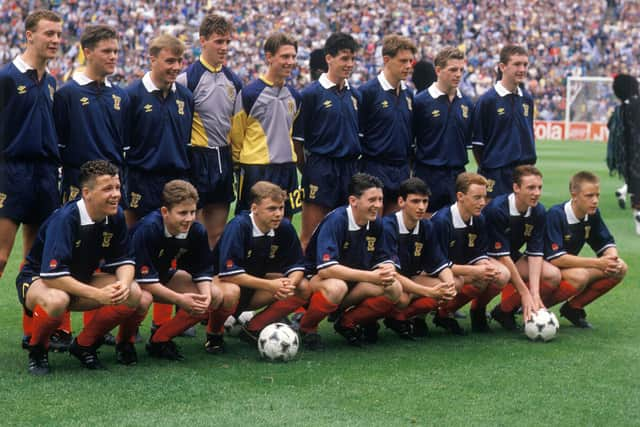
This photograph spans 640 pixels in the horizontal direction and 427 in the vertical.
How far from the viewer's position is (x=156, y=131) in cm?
671

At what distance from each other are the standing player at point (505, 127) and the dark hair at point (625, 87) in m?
6.43

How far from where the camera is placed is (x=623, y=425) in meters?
4.70

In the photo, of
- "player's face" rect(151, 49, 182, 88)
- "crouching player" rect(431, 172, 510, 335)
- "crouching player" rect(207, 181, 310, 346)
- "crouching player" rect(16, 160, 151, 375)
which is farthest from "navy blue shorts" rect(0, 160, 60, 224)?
"crouching player" rect(431, 172, 510, 335)

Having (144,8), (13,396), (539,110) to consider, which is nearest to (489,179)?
(13,396)

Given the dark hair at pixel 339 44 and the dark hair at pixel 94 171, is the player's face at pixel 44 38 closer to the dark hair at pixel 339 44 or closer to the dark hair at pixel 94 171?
the dark hair at pixel 94 171

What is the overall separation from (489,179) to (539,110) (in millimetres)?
27918

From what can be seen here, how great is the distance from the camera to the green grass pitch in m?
4.77

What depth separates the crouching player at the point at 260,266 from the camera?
6234mm

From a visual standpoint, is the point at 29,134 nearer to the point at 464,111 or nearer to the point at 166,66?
the point at 166,66

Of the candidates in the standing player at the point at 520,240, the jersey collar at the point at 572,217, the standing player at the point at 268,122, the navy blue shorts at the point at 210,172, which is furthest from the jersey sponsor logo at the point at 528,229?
the navy blue shorts at the point at 210,172

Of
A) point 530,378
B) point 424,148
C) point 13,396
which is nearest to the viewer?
point 13,396

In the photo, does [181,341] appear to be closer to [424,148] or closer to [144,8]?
[424,148]

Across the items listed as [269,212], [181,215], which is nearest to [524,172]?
[269,212]

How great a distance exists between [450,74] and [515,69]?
1.89 feet
